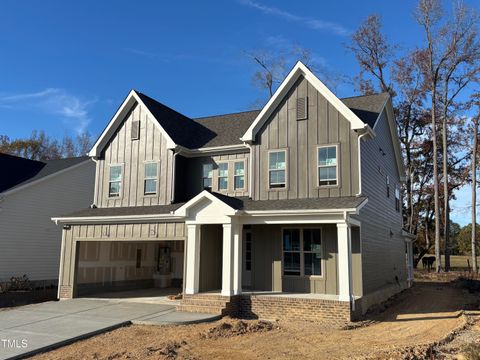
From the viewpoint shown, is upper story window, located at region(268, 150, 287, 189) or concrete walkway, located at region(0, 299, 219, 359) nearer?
concrete walkway, located at region(0, 299, 219, 359)

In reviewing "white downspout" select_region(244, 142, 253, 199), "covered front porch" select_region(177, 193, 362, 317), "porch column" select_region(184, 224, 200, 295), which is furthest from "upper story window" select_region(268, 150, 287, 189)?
"porch column" select_region(184, 224, 200, 295)

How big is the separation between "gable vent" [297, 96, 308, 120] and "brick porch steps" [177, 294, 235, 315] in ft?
22.1

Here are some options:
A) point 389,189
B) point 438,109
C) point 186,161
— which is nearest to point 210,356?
point 186,161

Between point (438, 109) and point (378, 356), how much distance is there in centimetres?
3257

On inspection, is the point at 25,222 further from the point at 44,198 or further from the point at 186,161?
the point at 186,161

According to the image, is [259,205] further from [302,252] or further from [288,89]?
[288,89]

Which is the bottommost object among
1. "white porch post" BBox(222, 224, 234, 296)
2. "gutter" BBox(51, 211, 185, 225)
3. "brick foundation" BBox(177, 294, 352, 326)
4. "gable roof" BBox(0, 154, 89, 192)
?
"brick foundation" BBox(177, 294, 352, 326)

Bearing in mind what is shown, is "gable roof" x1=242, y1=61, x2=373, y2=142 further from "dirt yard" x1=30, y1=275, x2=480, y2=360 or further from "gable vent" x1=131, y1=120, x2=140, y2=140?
"dirt yard" x1=30, y1=275, x2=480, y2=360

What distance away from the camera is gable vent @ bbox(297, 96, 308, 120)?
15.4 m

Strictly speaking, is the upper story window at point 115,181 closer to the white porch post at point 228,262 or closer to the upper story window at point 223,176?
the upper story window at point 223,176

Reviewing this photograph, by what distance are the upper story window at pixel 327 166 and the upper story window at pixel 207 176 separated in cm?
480

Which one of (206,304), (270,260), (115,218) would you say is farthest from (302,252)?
(115,218)

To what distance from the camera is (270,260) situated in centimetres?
1490

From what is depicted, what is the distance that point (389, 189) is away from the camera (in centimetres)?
1980
